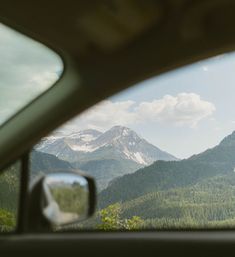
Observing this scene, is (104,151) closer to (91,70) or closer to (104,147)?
(104,147)

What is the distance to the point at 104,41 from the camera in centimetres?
167

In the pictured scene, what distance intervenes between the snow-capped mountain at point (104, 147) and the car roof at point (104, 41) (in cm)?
11

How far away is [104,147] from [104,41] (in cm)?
→ 48

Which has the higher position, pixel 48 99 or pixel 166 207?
pixel 48 99

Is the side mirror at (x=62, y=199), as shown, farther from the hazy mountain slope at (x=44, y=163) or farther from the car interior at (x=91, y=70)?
the hazy mountain slope at (x=44, y=163)

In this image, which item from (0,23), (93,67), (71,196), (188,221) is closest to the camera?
(71,196)

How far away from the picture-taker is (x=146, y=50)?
165cm

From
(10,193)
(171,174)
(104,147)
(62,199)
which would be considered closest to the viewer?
(62,199)

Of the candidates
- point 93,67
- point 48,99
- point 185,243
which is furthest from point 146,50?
point 185,243

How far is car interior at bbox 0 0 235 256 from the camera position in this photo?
162 centimetres

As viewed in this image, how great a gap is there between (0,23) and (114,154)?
0.68 meters

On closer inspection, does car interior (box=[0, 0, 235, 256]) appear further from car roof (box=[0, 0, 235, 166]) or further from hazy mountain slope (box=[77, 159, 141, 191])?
hazy mountain slope (box=[77, 159, 141, 191])

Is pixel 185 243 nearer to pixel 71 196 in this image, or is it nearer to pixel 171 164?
pixel 71 196

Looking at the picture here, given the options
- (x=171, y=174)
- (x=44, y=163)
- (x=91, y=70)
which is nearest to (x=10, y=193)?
(x=44, y=163)
